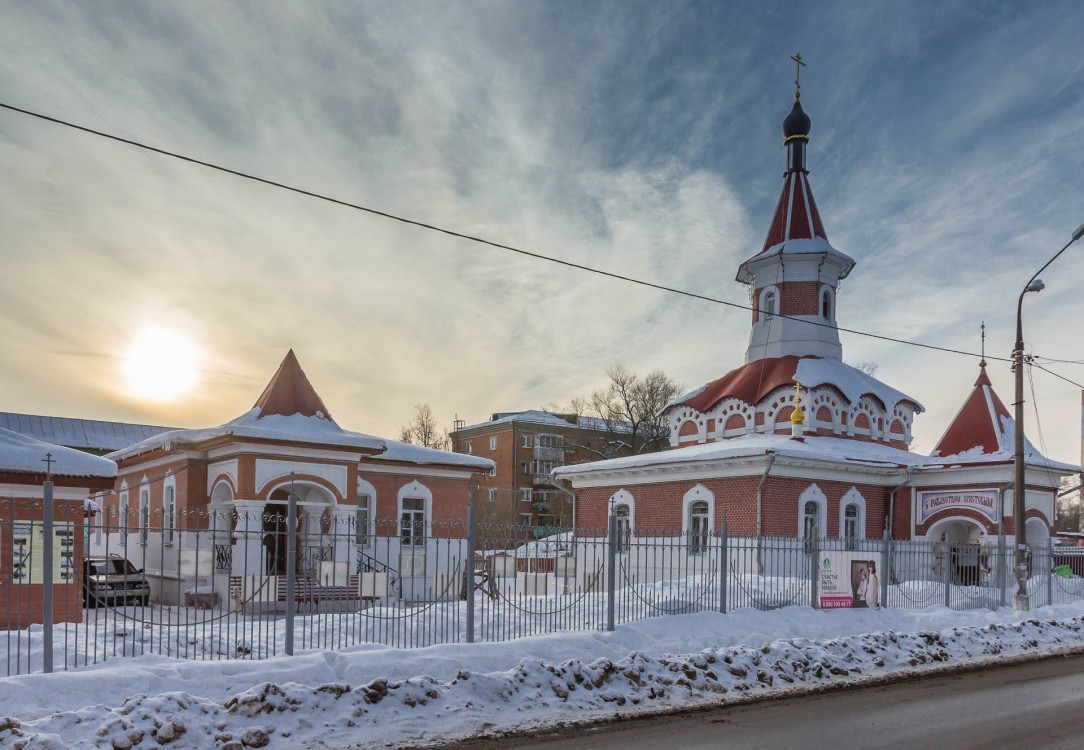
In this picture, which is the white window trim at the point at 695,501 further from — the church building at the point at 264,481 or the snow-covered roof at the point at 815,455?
the church building at the point at 264,481

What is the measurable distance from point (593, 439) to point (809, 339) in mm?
36205

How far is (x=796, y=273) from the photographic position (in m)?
30.8

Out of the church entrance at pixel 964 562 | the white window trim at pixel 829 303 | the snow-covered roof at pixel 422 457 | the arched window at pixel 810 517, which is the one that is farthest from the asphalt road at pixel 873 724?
the white window trim at pixel 829 303

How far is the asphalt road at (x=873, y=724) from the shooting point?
7.61 m

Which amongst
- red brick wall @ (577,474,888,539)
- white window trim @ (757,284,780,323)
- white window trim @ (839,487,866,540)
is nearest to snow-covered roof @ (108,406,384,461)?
red brick wall @ (577,474,888,539)

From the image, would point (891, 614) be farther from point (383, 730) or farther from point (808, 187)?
point (808, 187)

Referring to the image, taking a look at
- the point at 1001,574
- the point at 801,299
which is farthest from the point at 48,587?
the point at 801,299

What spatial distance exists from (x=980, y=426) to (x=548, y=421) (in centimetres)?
Result: 4107

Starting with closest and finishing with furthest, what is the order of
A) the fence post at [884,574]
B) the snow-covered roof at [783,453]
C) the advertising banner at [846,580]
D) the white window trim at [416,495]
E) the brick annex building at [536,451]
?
the advertising banner at [846,580] < the fence post at [884,574] < the snow-covered roof at [783,453] < the white window trim at [416,495] < the brick annex building at [536,451]

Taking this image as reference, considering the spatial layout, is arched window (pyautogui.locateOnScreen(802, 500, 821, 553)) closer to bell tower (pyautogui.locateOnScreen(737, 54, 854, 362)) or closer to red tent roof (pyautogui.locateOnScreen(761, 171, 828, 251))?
bell tower (pyautogui.locateOnScreen(737, 54, 854, 362))

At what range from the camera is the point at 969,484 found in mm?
24016

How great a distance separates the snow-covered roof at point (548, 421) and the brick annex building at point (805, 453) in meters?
31.6

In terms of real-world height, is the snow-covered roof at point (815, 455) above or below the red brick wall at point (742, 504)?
above

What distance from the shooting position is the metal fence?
31.3 ft
